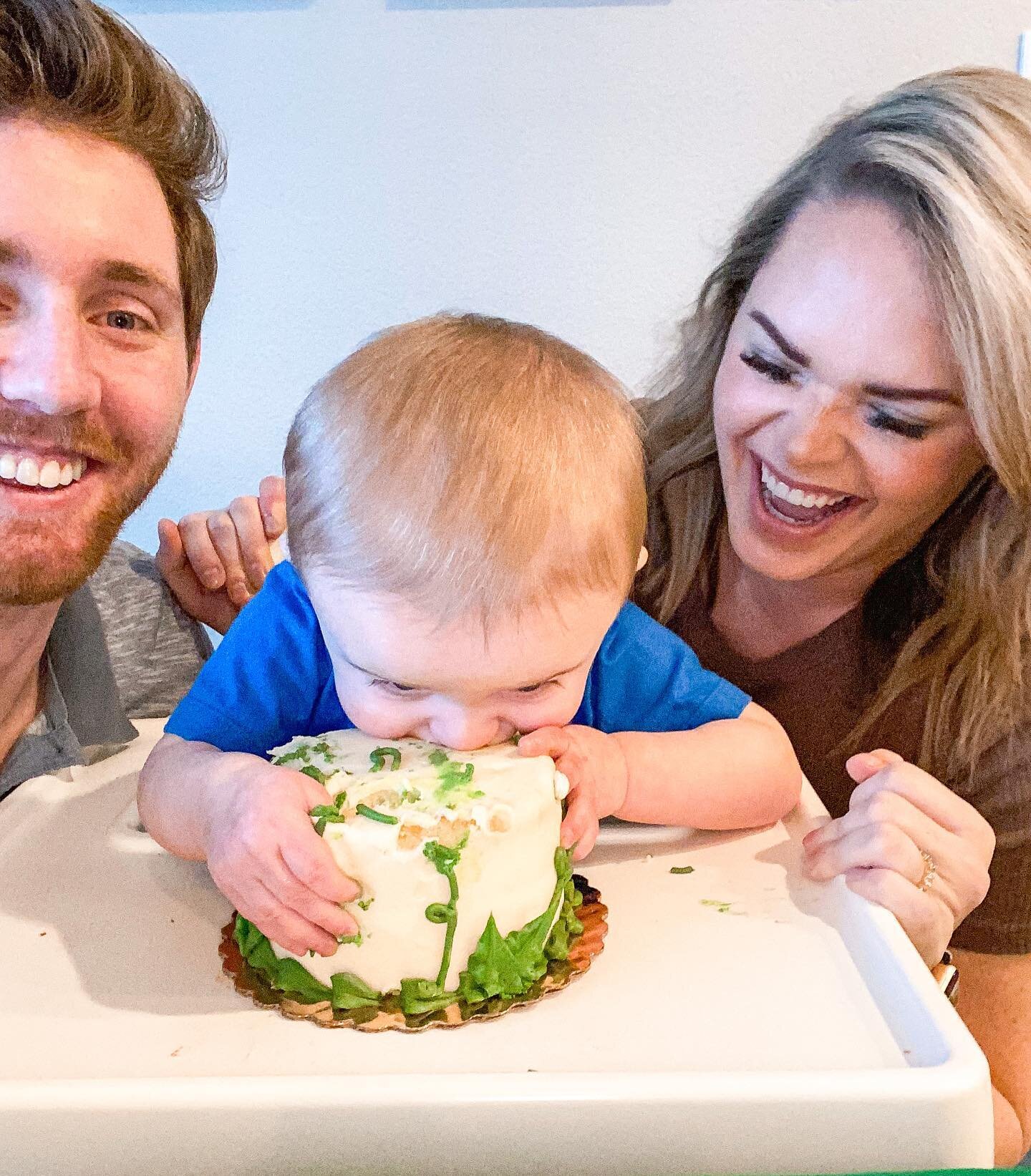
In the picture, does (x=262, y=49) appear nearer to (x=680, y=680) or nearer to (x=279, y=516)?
(x=279, y=516)

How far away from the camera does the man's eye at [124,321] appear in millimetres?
928

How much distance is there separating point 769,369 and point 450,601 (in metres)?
0.51

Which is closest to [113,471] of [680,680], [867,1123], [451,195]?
[680,680]

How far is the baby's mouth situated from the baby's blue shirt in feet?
0.88

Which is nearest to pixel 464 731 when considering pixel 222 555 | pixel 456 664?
pixel 456 664

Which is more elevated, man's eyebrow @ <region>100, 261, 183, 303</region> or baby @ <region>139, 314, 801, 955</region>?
man's eyebrow @ <region>100, 261, 183, 303</region>

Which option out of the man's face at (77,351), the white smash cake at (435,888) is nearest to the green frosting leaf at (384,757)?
the white smash cake at (435,888)

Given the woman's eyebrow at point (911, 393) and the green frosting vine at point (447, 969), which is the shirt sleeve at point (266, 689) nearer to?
the green frosting vine at point (447, 969)

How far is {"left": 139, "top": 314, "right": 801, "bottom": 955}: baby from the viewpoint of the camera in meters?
0.61

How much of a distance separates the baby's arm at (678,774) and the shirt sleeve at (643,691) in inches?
0.7

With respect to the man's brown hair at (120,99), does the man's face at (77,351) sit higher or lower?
lower

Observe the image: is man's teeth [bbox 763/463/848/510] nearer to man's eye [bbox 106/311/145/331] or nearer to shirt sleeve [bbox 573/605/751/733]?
shirt sleeve [bbox 573/605/751/733]

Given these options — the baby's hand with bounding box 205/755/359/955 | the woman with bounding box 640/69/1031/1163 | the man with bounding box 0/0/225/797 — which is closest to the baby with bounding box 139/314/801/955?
the baby's hand with bounding box 205/755/359/955

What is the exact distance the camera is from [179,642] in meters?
1.20
